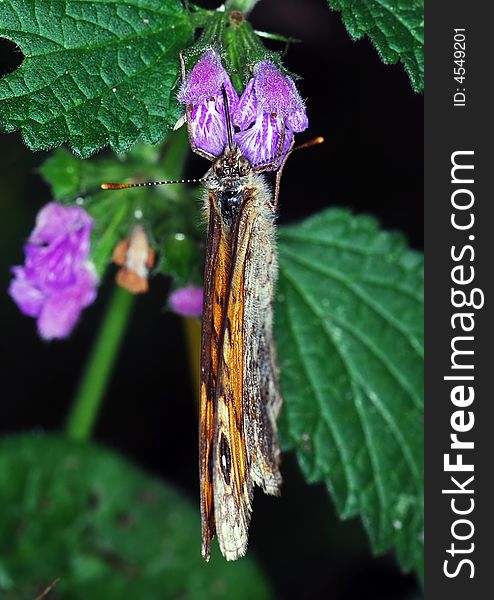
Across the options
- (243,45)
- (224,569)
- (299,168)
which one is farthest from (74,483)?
(243,45)

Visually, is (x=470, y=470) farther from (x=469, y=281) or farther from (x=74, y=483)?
(x=74, y=483)

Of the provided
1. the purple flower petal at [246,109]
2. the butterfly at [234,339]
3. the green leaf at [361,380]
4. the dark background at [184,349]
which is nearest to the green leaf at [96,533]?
the dark background at [184,349]

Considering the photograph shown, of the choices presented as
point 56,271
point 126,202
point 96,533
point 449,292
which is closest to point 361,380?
point 449,292

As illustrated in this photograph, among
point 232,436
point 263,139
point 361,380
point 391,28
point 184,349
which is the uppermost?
point 391,28

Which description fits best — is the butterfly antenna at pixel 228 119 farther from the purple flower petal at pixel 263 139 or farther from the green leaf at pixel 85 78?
the green leaf at pixel 85 78

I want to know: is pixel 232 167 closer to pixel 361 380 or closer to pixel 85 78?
pixel 85 78
